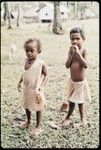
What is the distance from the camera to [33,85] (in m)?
4.07

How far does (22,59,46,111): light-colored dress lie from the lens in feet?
13.3

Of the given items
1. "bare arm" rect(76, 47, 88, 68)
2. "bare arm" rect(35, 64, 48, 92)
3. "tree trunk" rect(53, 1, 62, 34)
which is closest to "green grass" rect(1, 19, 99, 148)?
"bare arm" rect(35, 64, 48, 92)

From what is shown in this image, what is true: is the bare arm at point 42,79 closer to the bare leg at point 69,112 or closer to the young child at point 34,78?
the young child at point 34,78

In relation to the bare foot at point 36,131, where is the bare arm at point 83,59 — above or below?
above

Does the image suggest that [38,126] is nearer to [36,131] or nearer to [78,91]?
[36,131]

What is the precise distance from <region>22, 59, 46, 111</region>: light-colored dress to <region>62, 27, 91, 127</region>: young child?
45 cm

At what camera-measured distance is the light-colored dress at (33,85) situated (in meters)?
4.04

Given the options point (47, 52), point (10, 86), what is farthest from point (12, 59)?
point (10, 86)

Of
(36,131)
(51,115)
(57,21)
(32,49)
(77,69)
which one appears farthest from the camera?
(57,21)

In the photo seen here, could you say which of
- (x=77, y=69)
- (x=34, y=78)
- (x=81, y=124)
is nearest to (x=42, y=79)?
(x=34, y=78)

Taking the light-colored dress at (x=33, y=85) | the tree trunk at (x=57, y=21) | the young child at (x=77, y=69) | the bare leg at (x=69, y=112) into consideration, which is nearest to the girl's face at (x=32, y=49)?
the light-colored dress at (x=33, y=85)

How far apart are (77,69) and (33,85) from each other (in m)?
0.61

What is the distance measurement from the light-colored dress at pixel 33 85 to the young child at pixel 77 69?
45 centimetres

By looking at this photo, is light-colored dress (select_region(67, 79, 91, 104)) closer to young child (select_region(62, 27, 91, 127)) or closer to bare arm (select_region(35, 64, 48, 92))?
young child (select_region(62, 27, 91, 127))
